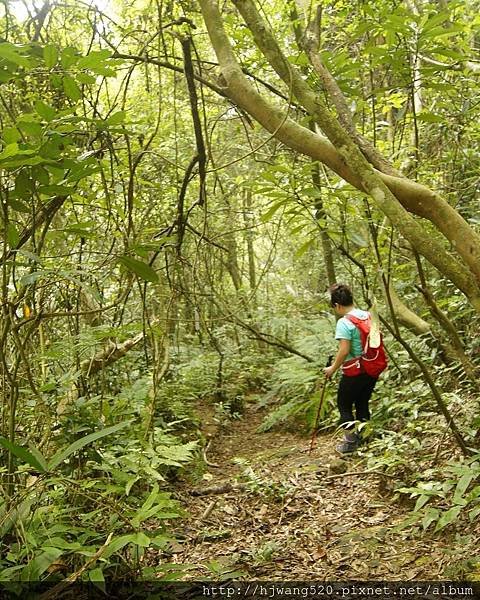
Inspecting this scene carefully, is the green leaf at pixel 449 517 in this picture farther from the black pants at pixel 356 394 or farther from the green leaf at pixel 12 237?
the green leaf at pixel 12 237

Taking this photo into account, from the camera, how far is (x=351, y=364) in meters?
5.48

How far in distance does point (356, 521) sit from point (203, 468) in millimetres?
1996

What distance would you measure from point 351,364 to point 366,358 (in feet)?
0.57

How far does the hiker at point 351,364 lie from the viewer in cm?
539

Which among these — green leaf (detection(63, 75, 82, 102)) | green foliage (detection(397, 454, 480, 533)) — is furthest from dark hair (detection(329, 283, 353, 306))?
green leaf (detection(63, 75, 82, 102))

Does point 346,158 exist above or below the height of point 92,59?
below

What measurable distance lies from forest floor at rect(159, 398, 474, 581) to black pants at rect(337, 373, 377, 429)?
1.47ft

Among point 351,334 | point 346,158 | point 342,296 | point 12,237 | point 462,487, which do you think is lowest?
point 462,487

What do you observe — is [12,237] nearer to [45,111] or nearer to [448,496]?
[45,111]

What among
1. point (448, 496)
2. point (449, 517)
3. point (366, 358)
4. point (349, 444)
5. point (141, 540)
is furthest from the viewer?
point (366, 358)

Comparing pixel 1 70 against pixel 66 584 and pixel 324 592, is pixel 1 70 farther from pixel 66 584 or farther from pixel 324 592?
pixel 324 592

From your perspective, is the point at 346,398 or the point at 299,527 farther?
the point at 346,398

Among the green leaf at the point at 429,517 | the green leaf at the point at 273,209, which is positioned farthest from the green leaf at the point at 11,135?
the green leaf at the point at 429,517

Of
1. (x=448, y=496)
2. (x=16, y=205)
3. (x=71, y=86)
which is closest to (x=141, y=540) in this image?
(x=16, y=205)
